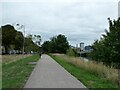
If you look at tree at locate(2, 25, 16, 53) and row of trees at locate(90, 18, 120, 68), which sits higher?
tree at locate(2, 25, 16, 53)

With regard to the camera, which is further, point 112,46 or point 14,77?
point 112,46

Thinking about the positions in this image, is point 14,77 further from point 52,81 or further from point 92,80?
point 92,80

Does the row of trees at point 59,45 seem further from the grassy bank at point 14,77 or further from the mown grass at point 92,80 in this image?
the mown grass at point 92,80

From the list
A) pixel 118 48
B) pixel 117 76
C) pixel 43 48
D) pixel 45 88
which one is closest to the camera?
pixel 45 88

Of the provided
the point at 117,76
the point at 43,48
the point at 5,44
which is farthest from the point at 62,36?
the point at 117,76

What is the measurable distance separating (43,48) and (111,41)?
139 m

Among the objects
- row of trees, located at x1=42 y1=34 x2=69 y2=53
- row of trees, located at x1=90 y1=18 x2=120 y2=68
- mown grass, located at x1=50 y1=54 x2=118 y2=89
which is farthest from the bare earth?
row of trees, located at x1=42 y1=34 x2=69 y2=53

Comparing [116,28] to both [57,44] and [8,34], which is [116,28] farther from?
[57,44]

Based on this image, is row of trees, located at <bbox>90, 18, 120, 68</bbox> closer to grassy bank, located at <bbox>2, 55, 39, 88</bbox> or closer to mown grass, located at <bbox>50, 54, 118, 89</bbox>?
mown grass, located at <bbox>50, 54, 118, 89</bbox>

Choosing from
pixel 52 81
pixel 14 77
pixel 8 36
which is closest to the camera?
pixel 52 81

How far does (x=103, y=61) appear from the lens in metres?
24.3

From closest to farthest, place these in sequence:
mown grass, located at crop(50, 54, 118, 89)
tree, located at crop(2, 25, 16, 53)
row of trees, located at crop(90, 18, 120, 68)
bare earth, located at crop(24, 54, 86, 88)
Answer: bare earth, located at crop(24, 54, 86, 88)
mown grass, located at crop(50, 54, 118, 89)
row of trees, located at crop(90, 18, 120, 68)
tree, located at crop(2, 25, 16, 53)

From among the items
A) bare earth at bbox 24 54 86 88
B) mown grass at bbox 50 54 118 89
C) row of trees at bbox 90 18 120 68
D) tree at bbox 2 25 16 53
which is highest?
tree at bbox 2 25 16 53

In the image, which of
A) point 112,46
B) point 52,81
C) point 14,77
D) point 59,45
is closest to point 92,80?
point 52,81
